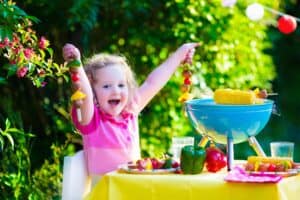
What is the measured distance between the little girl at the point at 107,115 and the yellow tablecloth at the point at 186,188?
15.2 inches

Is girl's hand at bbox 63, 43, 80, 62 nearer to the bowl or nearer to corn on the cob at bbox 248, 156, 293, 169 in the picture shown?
the bowl

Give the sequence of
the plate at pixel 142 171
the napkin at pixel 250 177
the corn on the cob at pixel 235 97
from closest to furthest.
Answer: the napkin at pixel 250 177, the plate at pixel 142 171, the corn on the cob at pixel 235 97

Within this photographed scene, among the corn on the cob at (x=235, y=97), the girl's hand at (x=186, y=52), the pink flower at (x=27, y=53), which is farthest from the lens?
the girl's hand at (x=186, y=52)

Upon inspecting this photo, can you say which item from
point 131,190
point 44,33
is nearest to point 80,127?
point 131,190

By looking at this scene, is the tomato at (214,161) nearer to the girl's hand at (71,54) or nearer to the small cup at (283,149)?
the small cup at (283,149)

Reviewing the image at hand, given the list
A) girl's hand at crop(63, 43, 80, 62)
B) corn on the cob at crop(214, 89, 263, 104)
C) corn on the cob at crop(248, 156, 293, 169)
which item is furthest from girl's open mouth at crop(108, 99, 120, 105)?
corn on the cob at crop(248, 156, 293, 169)

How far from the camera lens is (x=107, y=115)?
4.14 m

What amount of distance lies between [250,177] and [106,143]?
2.64 ft

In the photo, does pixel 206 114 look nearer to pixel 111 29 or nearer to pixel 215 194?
pixel 215 194

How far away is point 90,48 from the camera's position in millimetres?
6078

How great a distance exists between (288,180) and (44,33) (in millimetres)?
2789

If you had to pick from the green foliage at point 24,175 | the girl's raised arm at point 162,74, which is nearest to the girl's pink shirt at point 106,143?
the girl's raised arm at point 162,74

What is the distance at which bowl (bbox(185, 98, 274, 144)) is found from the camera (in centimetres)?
369

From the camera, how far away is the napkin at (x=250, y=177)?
11.3 ft
